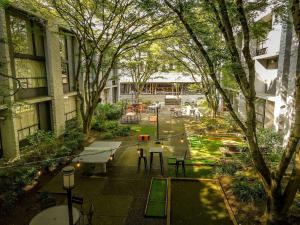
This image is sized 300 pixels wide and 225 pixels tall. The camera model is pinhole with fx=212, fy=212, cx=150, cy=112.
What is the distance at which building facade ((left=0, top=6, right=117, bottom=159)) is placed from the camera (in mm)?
10078

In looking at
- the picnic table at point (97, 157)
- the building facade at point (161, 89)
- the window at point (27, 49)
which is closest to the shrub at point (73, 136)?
the picnic table at point (97, 157)

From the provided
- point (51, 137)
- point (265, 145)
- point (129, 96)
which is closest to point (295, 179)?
point (265, 145)

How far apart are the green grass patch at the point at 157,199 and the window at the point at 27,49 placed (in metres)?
8.89

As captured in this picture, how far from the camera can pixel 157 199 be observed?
7.62m

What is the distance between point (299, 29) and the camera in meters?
4.95

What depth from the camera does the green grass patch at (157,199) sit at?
6.86m

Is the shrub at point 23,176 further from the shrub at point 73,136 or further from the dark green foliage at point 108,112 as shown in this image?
the dark green foliage at point 108,112

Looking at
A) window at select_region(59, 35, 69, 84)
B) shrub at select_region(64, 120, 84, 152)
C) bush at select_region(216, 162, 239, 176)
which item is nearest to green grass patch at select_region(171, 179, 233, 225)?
bush at select_region(216, 162, 239, 176)

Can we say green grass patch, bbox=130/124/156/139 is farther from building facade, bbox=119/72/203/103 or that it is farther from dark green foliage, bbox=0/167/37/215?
building facade, bbox=119/72/203/103

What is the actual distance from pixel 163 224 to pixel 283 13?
26.7 ft

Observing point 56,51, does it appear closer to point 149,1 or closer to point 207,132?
point 149,1


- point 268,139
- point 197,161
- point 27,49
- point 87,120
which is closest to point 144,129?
point 87,120

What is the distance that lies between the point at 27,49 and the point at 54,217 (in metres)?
10.1

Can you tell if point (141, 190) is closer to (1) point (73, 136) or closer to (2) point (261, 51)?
(1) point (73, 136)
